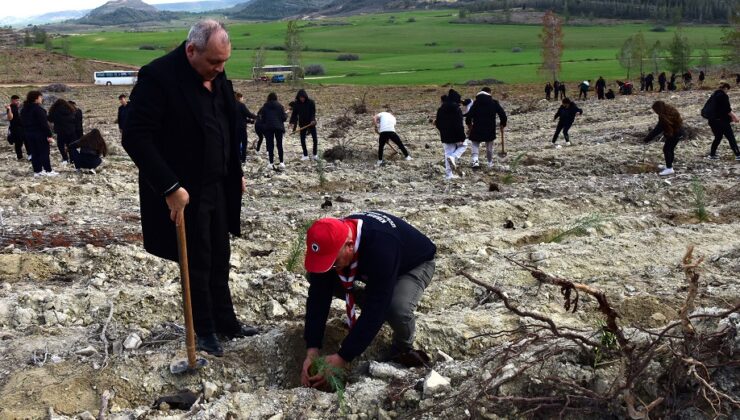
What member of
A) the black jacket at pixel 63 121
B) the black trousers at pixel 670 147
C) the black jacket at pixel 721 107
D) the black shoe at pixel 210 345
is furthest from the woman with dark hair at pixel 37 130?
the black jacket at pixel 721 107

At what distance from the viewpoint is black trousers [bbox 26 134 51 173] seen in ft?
43.4

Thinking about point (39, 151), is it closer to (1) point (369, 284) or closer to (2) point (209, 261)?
(2) point (209, 261)

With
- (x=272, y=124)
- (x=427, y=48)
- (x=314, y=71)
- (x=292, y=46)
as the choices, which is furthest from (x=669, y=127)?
(x=427, y=48)

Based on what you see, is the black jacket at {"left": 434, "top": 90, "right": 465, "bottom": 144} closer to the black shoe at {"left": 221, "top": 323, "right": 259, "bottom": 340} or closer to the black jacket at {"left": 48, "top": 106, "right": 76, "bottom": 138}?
the black jacket at {"left": 48, "top": 106, "right": 76, "bottom": 138}

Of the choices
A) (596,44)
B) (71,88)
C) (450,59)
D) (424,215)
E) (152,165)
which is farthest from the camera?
(596,44)

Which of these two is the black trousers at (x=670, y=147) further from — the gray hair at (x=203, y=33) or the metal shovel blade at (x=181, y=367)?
the metal shovel blade at (x=181, y=367)

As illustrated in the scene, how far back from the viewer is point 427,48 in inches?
4432

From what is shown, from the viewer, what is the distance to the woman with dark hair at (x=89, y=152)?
13.6 meters

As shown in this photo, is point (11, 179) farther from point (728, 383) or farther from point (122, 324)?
point (728, 383)

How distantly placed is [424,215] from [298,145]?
1034 cm

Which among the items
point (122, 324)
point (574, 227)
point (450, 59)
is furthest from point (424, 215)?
point (450, 59)

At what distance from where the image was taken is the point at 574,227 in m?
8.73

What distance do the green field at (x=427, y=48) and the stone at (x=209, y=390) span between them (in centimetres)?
5159

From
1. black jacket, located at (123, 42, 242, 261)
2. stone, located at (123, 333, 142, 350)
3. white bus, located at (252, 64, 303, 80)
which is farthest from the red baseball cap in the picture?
white bus, located at (252, 64, 303, 80)
